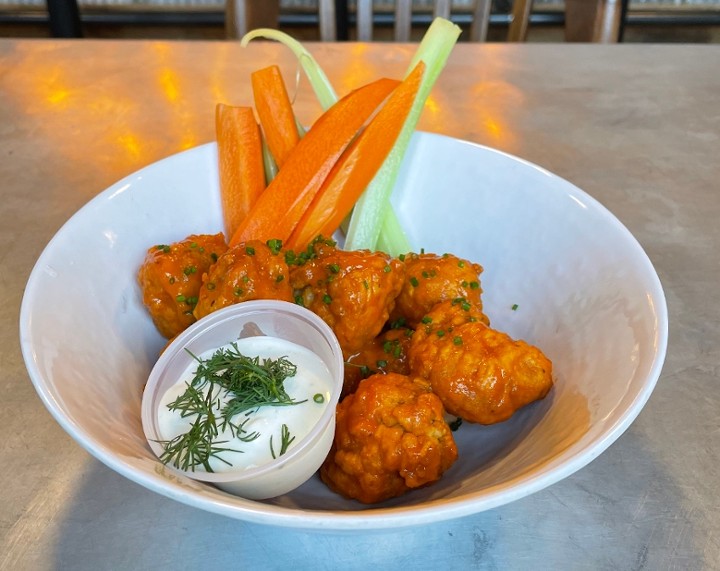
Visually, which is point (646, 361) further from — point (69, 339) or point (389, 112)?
point (69, 339)

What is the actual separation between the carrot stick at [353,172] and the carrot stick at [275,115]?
0.58ft

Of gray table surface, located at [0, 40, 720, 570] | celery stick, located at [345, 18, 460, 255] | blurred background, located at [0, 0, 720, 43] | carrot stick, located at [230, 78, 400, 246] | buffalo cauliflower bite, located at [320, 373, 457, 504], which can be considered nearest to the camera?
buffalo cauliflower bite, located at [320, 373, 457, 504]

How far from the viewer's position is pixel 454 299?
1395 millimetres

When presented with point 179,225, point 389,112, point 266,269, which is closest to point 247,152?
point 179,225

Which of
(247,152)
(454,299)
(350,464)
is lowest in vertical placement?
(350,464)

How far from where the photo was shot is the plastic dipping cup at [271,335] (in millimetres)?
1036

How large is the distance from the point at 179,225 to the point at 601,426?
108cm

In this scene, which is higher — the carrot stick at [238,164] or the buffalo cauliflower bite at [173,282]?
the carrot stick at [238,164]

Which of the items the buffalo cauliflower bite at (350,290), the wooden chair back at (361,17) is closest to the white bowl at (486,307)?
the buffalo cauliflower bite at (350,290)

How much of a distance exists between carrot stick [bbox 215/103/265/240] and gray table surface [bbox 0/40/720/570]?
63 centimetres

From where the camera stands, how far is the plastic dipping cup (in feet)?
3.40

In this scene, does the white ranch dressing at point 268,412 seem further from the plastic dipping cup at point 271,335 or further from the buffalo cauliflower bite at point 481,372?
the buffalo cauliflower bite at point 481,372

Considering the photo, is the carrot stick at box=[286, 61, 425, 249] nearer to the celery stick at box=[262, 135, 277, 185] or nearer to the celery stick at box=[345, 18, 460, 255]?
the celery stick at box=[345, 18, 460, 255]

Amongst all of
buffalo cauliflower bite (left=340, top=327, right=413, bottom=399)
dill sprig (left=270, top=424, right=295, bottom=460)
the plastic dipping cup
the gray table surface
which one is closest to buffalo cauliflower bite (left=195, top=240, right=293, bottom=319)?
the plastic dipping cup
